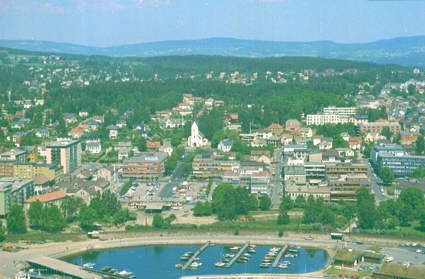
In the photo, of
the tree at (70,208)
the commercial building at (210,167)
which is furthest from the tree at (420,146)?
the tree at (70,208)

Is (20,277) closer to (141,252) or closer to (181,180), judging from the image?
(141,252)

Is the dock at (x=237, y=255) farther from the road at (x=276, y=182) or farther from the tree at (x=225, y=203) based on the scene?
the road at (x=276, y=182)

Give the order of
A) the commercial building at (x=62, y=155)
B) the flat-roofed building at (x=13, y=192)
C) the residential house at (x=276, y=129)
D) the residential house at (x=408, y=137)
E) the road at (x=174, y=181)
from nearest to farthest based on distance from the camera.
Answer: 1. the flat-roofed building at (x=13, y=192)
2. the road at (x=174, y=181)
3. the commercial building at (x=62, y=155)
4. the residential house at (x=408, y=137)
5. the residential house at (x=276, y=129)

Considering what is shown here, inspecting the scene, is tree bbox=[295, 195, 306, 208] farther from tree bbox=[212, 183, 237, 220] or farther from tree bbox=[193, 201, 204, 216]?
tree bbox=[193, 201, 204, 216]

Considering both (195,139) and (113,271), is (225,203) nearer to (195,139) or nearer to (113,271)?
(113,271)

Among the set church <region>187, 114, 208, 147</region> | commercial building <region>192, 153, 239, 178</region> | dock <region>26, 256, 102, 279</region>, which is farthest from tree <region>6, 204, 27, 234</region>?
church <region>187, 114, 208, 147</region>
